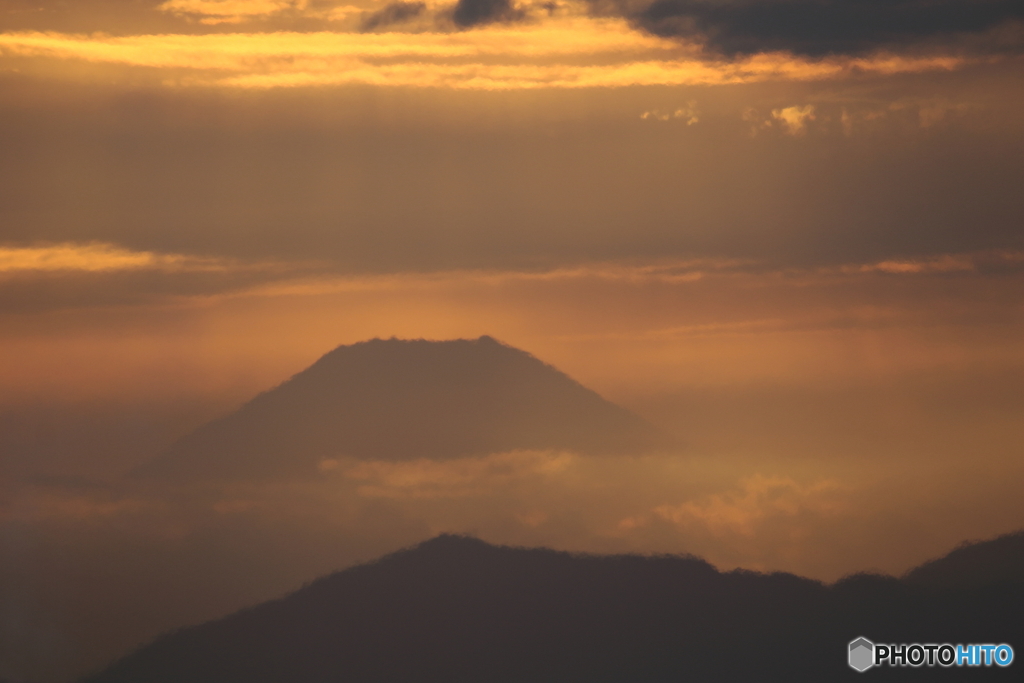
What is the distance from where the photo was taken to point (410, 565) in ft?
349

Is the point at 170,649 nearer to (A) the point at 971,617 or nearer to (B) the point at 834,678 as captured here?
(B) the point at 834,678

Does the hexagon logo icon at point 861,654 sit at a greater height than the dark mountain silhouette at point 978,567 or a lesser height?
lesser

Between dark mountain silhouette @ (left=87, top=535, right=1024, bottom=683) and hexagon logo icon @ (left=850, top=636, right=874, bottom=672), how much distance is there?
74 centimetres

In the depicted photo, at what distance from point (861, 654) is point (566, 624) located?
2941cm

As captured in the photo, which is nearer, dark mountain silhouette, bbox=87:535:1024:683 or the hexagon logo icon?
the hexagon logo icon

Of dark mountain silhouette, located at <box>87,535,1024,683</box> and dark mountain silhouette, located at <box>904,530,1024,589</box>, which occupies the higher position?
dark mountain silhouette, located at <box>904,530,1024,589</box>

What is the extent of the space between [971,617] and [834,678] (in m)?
14.3

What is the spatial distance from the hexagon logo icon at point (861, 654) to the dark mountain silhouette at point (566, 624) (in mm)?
743

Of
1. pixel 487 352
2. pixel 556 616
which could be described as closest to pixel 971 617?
pixel 556 616

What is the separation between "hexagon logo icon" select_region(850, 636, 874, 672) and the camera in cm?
8846

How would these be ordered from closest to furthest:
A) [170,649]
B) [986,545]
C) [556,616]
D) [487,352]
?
[986,545] → [170,649] → [556,616] → [487,352]

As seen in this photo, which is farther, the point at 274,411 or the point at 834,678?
the point at 274,411

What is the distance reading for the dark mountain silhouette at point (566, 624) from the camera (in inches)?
3521

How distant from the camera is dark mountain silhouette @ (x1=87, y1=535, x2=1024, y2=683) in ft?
293
